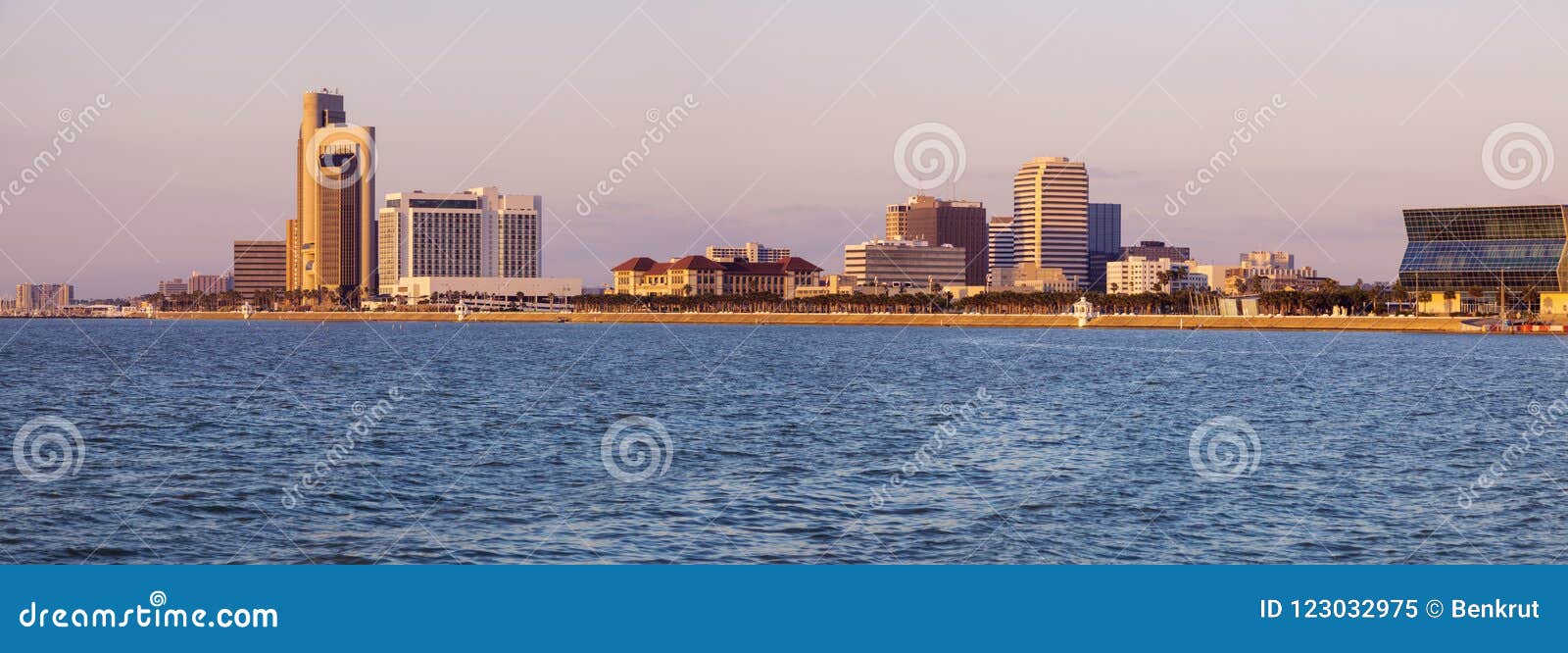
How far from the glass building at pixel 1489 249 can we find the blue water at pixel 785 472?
127234mm

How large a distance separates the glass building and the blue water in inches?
5009

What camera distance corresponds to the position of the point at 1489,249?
19112 cm

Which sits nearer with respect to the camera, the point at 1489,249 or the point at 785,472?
the point at 785,472

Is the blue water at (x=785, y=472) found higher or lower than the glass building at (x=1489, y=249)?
lower

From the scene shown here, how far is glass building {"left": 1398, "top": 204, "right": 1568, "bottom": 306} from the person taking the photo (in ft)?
613

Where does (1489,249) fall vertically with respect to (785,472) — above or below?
above

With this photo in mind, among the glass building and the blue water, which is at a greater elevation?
the glass building

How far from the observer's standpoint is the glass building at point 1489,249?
187 meters

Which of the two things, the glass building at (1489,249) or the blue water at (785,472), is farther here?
the glass building at (1489,249)

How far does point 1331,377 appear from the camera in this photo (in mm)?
78688

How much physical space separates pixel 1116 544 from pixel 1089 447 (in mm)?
15719

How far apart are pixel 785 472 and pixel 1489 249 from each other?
18317cm

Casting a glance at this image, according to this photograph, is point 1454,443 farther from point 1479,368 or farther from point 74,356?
point 74,356

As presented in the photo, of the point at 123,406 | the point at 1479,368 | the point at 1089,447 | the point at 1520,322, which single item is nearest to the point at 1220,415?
the point at 1089,447
